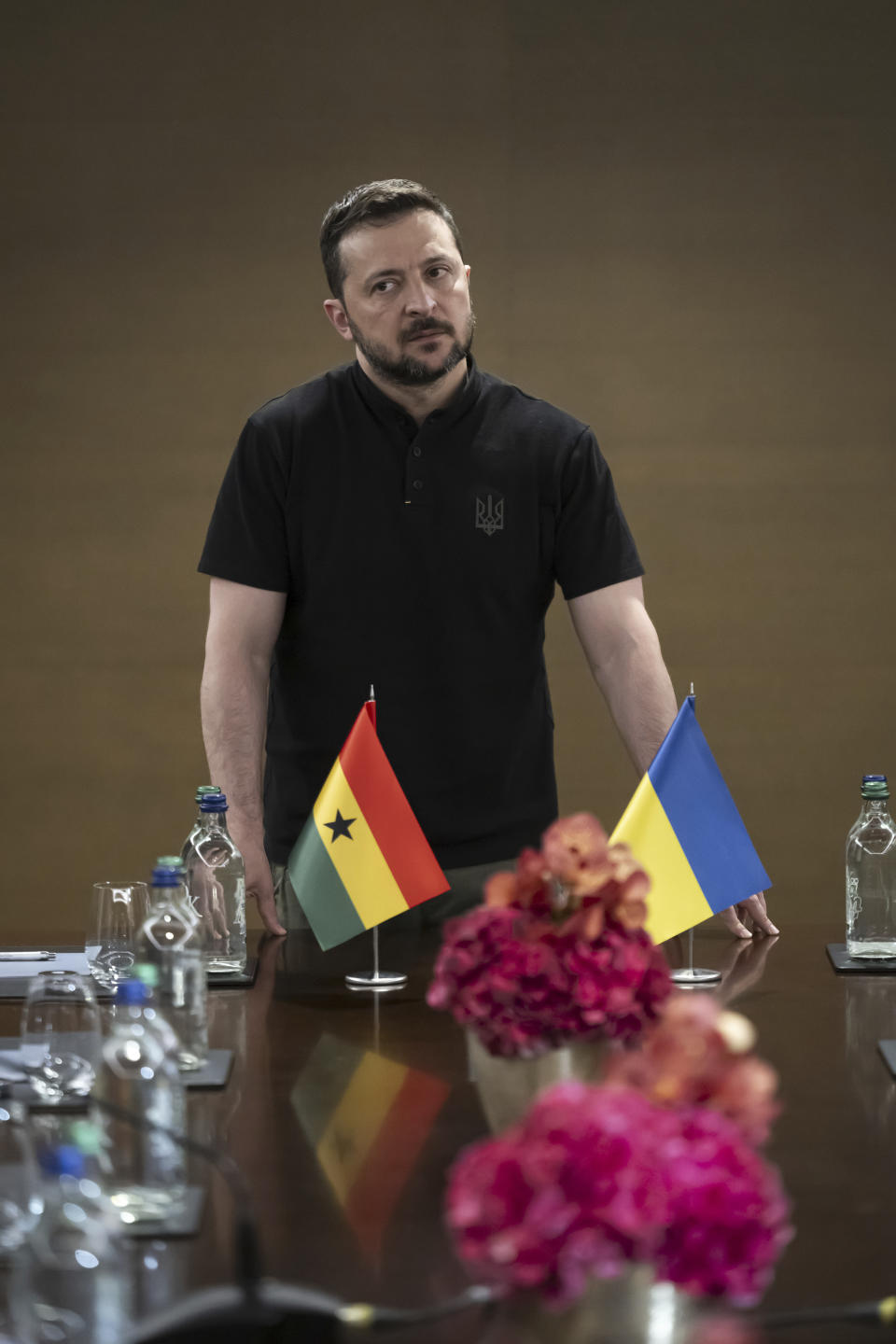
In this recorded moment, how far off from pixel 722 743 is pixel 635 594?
5.73 ft

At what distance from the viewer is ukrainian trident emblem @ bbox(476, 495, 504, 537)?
2682mm

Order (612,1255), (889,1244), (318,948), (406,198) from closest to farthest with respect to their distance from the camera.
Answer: (612,1255) < (889,1244) < (318,948) < (406,198)

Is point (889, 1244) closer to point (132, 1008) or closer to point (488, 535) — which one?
point (132, 1008)

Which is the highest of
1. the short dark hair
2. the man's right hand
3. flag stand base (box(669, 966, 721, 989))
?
the short dark hair

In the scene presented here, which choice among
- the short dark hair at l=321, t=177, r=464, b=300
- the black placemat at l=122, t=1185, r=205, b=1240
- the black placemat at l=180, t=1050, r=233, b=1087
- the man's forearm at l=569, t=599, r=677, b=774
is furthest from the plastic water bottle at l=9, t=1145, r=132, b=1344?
the short dark hair at l=321, t=177, r=464, b=300

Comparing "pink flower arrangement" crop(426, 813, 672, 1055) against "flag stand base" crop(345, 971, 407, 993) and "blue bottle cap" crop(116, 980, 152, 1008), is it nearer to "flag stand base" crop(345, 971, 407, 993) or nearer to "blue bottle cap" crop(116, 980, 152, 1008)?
"blue bottle cap" crop(116, 980, 152, 1008)

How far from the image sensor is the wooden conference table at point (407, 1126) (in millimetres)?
1109

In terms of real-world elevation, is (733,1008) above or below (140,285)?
below

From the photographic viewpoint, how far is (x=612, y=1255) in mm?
765

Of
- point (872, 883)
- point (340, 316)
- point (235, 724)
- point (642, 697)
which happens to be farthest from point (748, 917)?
point (340, 316)

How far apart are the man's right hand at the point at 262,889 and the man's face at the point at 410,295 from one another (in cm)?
87

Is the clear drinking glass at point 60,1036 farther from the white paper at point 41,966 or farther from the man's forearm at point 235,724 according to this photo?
the man's forearm at point 235,724

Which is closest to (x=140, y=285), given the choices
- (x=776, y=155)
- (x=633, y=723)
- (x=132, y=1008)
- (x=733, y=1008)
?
(x=776, y=155)

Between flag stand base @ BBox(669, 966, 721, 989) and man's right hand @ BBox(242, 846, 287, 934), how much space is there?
67 cm
